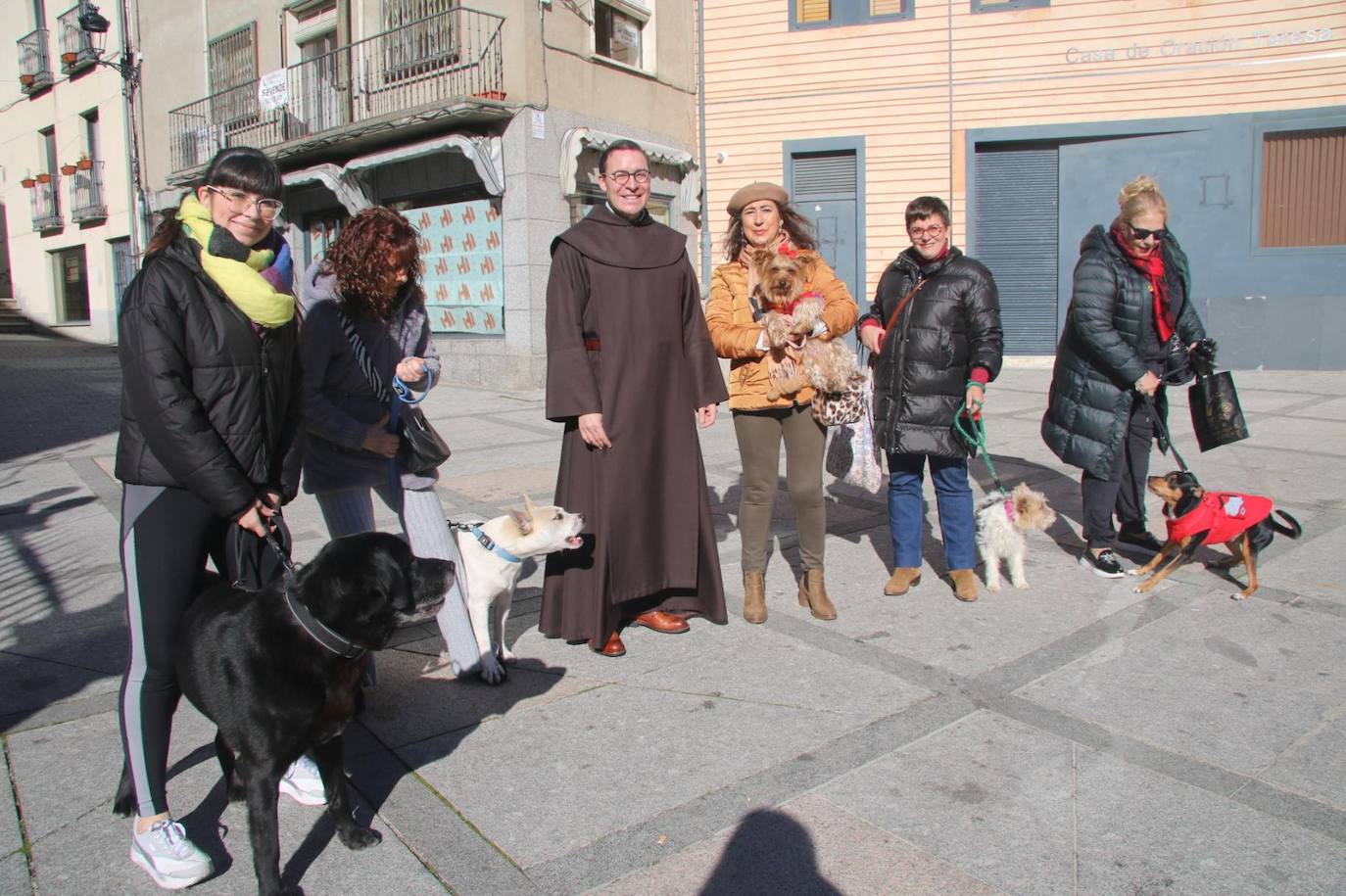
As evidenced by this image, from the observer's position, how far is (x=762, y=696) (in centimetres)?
368

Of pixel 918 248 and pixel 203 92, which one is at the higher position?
pixel 203 92

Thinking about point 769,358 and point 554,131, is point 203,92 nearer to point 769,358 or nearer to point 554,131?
point 554,131

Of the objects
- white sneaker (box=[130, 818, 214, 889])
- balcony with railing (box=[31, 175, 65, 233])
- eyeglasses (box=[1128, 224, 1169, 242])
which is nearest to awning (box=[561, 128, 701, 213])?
eyeglasses (box=[1128, 224, 1169, 242])

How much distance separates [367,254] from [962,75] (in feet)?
45.1

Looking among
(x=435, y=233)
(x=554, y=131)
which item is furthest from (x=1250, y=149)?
(x=435, y=233)

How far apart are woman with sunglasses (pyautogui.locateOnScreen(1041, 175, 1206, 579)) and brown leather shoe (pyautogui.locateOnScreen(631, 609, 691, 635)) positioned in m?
2.34

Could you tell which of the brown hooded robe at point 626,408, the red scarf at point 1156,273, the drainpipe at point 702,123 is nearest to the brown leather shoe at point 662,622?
the brown hooded robe at point 626,408

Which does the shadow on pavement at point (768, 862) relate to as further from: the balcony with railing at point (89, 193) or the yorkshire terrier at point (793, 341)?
the balcony with railing at point (89, 193)

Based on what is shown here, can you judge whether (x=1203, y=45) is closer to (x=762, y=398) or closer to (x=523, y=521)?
(x=762, y=398)

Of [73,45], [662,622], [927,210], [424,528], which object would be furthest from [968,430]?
[73,45]

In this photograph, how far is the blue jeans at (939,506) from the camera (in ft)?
15.8

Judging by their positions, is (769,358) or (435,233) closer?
(769,358)

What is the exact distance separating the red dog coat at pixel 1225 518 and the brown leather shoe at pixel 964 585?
1.05 metres

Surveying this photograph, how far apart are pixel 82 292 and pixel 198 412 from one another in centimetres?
2706
